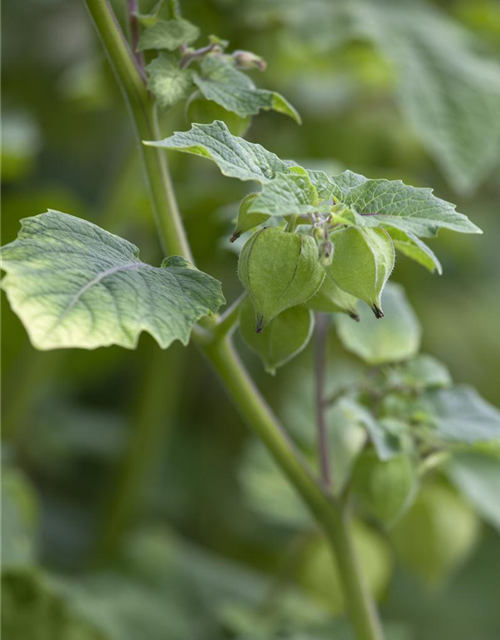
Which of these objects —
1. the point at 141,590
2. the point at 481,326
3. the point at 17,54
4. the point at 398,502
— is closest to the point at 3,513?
the point at 141,590

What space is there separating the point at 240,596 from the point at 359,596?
1.41 feet

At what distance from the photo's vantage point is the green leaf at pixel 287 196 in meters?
0.32

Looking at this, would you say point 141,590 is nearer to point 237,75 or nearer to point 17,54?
point 237,75

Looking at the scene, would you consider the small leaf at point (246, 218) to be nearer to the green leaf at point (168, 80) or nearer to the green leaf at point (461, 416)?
the green leaf at point (168, 80)

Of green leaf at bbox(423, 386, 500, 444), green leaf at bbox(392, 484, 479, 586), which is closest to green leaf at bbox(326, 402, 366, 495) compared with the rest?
green leaf at bbox(392, 484, 479, 586)

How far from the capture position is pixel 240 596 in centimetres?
89

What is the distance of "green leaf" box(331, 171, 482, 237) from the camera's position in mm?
358

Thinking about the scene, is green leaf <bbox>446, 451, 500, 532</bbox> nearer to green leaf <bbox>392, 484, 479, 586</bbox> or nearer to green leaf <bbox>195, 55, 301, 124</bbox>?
green leaf <bbox>392, 484, 479, 586</bbox>

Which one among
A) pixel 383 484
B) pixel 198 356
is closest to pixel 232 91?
pixel 383 484

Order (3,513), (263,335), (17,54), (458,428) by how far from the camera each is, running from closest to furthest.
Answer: (263,335), (458,428), (3,513), (17,54)

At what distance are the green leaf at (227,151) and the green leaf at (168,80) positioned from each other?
60mm

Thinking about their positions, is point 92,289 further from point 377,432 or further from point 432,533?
point 432,533

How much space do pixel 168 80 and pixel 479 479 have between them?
0.42 meters

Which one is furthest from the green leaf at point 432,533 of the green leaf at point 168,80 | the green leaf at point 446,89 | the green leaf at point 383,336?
the green leaf at point 168,80
